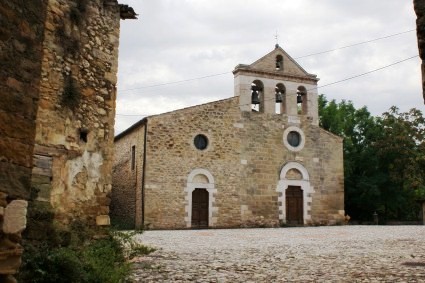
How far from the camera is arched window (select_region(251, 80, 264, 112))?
22016mm

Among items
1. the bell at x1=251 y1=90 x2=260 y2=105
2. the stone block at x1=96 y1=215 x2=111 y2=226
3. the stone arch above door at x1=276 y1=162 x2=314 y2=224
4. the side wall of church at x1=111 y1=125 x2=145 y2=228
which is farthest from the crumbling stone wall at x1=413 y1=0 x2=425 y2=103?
the stone arch above door at x1=276 y1=162 x2=314 y2=224

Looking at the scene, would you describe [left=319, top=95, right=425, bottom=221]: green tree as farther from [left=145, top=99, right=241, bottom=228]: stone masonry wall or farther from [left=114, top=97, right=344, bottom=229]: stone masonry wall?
[left=145, top=99, right=241, bottom=228]: stone masonry wall

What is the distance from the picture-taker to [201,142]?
21.0 m

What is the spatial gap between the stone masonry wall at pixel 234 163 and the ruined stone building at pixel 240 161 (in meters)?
0.04

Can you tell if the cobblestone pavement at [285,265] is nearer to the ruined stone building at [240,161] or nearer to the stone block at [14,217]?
the stone block at [14,217]

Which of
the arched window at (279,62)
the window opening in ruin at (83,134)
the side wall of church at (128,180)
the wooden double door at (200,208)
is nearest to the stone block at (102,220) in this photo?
the window opening in ruin at (83,134)

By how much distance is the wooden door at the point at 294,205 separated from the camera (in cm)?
2217

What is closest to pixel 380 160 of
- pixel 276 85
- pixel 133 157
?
pixel 276 85

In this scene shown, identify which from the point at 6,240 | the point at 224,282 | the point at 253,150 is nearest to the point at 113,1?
the point at 224,282

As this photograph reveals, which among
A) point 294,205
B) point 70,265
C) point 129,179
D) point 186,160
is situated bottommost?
point 70,265

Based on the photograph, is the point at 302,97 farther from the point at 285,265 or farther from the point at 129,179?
the point at 285,265

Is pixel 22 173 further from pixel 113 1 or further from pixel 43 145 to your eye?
pixel 113 1

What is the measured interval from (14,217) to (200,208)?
57.6 feet

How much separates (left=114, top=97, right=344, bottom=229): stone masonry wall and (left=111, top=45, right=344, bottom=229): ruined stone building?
0.04 m
